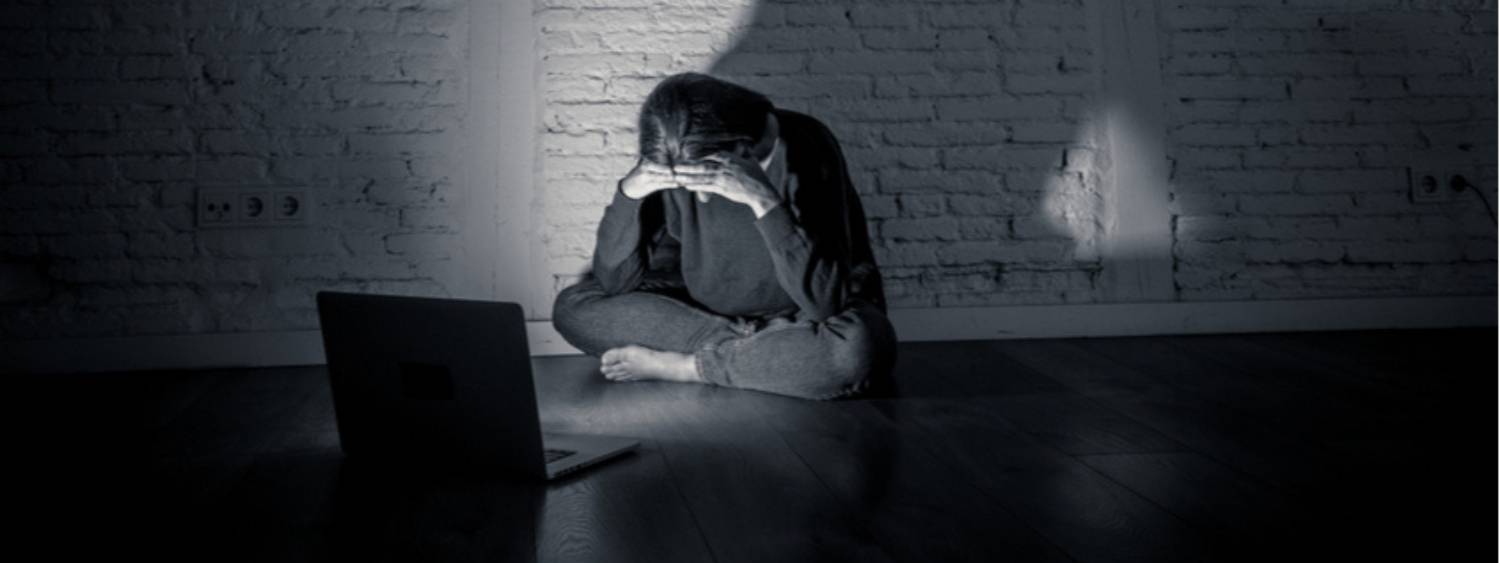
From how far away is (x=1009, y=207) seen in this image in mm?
3160

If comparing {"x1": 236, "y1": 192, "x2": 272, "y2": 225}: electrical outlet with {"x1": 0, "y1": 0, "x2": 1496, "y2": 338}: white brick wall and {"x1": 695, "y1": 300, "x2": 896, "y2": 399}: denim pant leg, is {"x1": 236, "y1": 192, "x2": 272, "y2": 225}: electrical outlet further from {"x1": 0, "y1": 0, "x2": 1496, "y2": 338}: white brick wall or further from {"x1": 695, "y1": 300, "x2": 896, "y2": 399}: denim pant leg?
{"x1": 695, "y1": 300, "x2": 896, "y2": 399}: denim pant leg

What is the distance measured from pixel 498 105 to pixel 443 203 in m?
0.29

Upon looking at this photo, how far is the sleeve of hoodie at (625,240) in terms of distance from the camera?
2406 mm

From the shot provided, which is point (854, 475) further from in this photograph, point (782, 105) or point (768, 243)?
point (782, 105)

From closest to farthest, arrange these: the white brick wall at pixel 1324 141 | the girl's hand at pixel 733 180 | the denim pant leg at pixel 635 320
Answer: the girl's hand at pixel 733 180, the denim pant leg at pixel 635 320, the white brick wall at pixel 1324 141

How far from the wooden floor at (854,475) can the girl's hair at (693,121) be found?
0.49 meters

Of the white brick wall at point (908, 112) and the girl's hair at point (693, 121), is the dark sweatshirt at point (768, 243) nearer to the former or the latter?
the girl's hair at point (693, 121)

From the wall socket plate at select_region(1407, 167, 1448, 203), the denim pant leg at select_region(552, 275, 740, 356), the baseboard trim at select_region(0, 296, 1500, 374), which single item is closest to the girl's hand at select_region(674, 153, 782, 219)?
the denim pant leg at select_region(552, 275, 740, 356)

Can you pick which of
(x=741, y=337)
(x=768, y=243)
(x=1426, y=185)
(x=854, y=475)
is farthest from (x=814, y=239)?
(x=1426, y=185)

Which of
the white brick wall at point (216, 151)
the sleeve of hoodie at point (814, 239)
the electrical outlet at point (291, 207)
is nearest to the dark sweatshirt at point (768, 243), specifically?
the sleeve of hoodie at point (814, 239)

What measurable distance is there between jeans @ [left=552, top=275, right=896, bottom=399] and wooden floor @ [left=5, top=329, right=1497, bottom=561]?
0.20 ft

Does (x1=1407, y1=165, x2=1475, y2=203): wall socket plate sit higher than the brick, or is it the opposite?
the brick

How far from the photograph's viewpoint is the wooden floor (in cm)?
133

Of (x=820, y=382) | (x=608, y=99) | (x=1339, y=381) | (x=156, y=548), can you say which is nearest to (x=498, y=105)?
(x=608, y=99)
